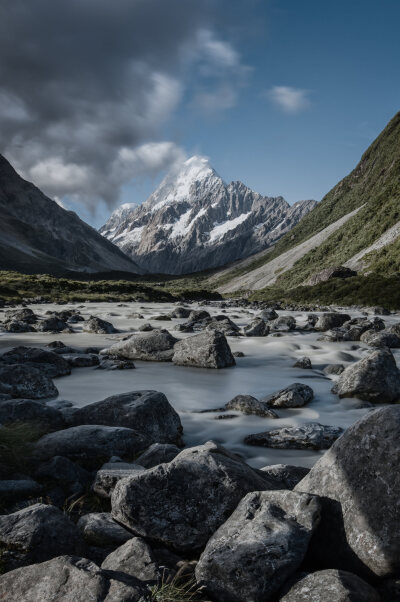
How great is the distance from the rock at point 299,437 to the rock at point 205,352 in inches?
256

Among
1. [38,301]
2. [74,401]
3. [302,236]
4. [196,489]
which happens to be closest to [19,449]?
[196,489]

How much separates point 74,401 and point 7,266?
625 feet

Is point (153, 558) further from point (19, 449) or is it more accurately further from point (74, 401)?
point (74, 401)

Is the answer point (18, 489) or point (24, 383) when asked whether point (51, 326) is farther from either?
point (18, 489)

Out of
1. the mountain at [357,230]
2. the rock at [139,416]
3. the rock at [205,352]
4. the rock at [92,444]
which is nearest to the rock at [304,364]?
the rock at [205,352]

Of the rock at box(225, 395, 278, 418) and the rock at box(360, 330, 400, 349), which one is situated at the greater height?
the rock at box(360, 330, 400, 349)

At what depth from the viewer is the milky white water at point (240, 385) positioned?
8.27m

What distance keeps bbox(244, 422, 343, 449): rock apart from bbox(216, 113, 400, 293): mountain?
165 feet

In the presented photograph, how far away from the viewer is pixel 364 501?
12.9ft

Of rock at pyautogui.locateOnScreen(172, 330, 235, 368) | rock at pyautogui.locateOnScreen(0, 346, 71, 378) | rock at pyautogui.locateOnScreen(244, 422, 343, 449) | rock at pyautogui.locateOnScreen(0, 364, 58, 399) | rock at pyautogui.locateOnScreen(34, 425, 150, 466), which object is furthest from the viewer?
rock at pyautogui.locateOnScreen(172, 330, 235, 368)

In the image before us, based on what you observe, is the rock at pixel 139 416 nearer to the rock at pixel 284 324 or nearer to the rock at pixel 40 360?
the rock at pixel 40 360

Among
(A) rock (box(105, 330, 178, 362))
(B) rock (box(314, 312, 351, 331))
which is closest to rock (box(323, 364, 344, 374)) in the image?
(A) rock (box(105, 330, 178, 362))

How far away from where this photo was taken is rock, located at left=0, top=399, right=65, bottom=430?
273 inches

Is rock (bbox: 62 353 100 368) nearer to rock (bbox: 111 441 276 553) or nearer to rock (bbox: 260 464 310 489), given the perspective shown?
rock (bbox: 260 464 310 489)
